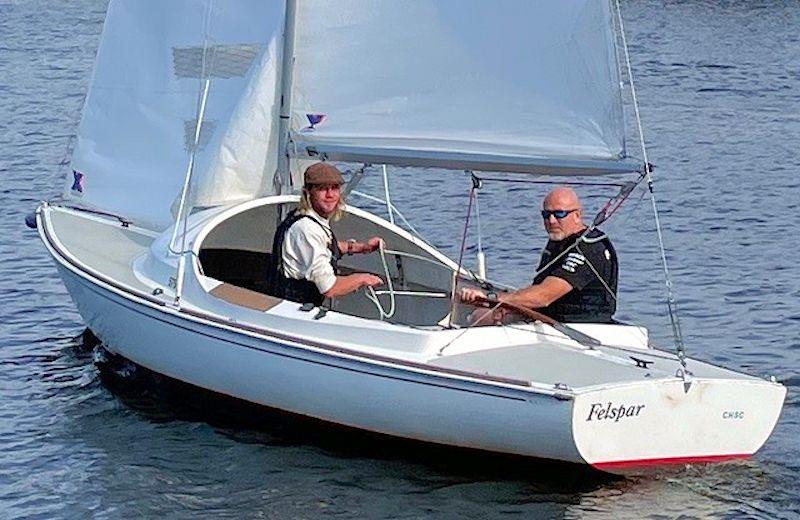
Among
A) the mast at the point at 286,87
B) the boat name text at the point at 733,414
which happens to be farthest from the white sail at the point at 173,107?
the boat name text at the point at 733,414

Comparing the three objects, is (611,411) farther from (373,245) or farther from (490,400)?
(373,245)

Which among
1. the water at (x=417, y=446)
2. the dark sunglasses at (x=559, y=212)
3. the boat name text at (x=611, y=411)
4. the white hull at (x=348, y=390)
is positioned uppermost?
the dark sunglasses at (x=559, y=212)

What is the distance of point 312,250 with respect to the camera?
35.9 ft

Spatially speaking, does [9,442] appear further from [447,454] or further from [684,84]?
[684,84]

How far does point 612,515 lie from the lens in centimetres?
966

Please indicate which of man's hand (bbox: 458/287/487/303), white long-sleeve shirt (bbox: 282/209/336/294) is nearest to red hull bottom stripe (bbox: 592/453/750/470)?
man's hand (bbox: 458/287/487/303)

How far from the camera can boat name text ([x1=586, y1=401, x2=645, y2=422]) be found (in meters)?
9.33

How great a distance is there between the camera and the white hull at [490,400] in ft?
30.9

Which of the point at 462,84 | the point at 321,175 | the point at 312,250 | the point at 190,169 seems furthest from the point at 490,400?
the point at 190,169

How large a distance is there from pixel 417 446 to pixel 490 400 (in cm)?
99

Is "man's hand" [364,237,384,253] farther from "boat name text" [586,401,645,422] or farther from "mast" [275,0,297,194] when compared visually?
"boat name text" [586,401,645,422]

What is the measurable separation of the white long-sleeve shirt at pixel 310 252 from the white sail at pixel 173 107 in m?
1.34

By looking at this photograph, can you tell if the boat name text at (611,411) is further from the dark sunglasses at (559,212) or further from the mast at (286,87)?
the mast at (286,87)

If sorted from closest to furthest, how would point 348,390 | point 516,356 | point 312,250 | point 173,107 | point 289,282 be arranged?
point 516,356, point 348,390, point 312,250, point 289,282, point 173,107
